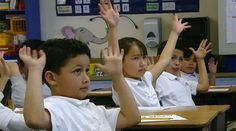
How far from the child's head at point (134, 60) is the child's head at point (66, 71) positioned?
3.08 ft

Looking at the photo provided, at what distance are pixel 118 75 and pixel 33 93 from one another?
426 millimetres

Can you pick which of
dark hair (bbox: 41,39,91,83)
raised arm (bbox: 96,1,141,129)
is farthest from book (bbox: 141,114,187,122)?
dark hair (bbox: 41,39,91,83)

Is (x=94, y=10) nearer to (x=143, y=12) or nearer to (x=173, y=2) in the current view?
(x=143, y=12)

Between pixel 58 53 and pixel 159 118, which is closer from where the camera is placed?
pixel 58 53

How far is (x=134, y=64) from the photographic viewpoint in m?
2.80

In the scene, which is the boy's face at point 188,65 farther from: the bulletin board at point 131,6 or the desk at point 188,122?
the bulletin board at point 131,6

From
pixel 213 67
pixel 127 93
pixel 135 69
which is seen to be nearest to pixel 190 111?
pixel 135 69

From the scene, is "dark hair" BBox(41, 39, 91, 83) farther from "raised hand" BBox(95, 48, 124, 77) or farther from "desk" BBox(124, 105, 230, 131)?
"desk" BBox(124, 105, 230, 131)

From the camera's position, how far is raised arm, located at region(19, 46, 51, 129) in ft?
5.33

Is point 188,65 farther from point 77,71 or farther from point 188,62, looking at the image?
point 77,71

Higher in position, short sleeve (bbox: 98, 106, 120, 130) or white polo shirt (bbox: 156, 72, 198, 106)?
short sleeve (bbox: 98, 106, 120, 130)

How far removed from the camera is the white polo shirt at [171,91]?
3281mm

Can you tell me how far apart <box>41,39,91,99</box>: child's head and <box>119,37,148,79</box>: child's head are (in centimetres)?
94

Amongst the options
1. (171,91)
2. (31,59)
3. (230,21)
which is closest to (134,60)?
(171,91)
